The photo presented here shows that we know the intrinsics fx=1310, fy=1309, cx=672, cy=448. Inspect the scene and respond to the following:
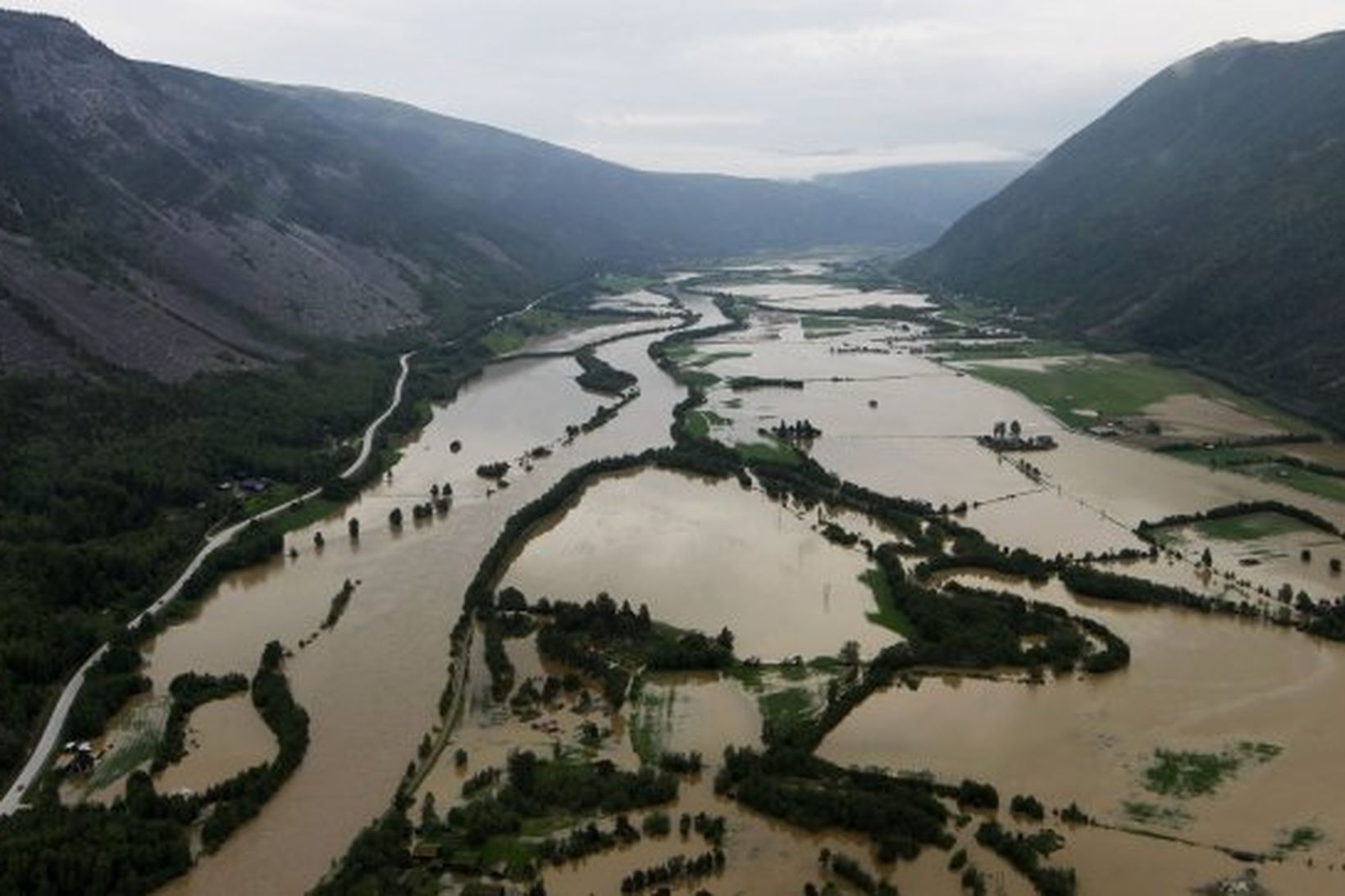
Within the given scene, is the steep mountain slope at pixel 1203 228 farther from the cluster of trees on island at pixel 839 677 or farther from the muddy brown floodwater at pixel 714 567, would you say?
the muddy brown floodwater at pixel 714 567

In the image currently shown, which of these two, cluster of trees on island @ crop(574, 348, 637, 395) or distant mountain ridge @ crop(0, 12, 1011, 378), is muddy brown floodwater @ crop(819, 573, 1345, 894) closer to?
distant mountain ridge @ crop(0, 12, 1011, 378)

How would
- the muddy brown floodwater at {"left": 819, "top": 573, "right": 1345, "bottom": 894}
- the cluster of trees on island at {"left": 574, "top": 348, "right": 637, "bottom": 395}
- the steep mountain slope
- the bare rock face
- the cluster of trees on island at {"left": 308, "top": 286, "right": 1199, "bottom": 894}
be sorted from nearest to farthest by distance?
1. the cluster of trees on island at {"left": 308, "top": 286, "right": 1199, "bottom": 894}
2. the muddy brown floodwater at {"left": 819, "top": 573, "right": 1345, "bottom": 894}
3. the bare rock face
4. the cluster of trees on island at {"left": 574, "top": 348, "right": 637, "bottom": 395}
5. the steep mountain slope

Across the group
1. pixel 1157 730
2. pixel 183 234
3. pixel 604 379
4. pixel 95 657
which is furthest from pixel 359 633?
pixel 183 234

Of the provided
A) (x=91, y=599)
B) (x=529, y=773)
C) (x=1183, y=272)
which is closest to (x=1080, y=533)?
(x=529, y=773)

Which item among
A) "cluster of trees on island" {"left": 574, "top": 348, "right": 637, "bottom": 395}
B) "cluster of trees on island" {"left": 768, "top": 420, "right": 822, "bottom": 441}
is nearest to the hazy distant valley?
"cluster of trees on island" {"left": 574, "top": 348, "right": 637, "bottom": 395}

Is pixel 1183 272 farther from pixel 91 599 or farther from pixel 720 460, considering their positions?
pixel 91 599

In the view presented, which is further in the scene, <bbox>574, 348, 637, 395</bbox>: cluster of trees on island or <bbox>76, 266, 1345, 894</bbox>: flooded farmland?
<bbox>574, 348, 637, 395</bbox>: cluster of trees on island

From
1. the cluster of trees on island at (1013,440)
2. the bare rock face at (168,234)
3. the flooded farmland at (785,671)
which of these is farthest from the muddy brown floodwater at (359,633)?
the bare rock face at (168,234)
